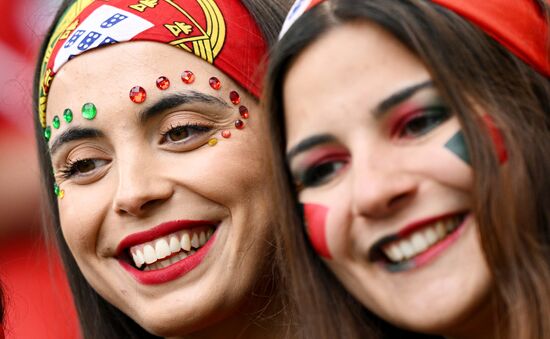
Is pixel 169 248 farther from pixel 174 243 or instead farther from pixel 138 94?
pixel 138 94

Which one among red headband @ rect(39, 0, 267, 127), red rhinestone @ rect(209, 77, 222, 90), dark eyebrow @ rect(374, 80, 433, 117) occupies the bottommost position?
Result: dark eyebrow @ rect(374, 80, 433, 117)

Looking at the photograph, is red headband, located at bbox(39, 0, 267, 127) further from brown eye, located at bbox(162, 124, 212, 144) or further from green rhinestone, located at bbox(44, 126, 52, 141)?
brown eye, located at bbox(162, 124, 212, 144)

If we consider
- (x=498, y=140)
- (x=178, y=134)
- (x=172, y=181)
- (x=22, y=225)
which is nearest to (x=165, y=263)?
(x=172, y=181)

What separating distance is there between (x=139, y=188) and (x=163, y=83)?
0.29 m

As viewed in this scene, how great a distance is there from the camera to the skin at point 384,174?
6.99ft

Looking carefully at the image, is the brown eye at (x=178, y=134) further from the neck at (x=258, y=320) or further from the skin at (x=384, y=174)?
the skin at (x=384, y=174)

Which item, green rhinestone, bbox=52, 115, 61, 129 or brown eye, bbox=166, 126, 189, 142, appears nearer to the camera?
brown eye, bbox=166, 126, 189, 142

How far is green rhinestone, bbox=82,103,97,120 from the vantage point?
284 cm

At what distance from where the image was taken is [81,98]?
2.88 m

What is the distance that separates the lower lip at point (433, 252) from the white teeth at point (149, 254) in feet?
2.77

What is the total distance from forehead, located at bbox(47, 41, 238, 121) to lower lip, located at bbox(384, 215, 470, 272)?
88 cm

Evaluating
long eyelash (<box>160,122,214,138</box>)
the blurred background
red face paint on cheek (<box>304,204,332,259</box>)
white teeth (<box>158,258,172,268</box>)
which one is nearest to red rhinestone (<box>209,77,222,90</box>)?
long eyelash (<box>160,122,214,138</box>)

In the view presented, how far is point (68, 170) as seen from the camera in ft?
9.82

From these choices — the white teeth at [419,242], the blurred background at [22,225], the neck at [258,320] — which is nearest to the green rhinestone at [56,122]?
the neck at [258,320]
